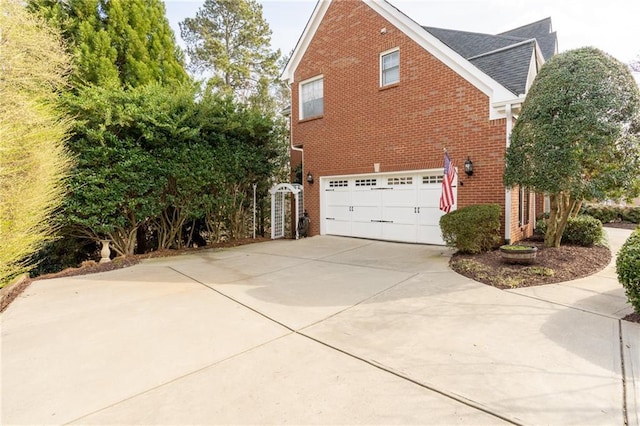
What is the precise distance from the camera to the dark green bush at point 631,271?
12.5ft

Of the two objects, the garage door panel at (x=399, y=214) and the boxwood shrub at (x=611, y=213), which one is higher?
A: the garage door panel at (x=399, y=214)

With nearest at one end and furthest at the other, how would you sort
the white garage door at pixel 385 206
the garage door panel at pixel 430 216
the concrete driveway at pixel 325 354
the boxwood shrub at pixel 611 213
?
the concrete driveway at pixel 325 354 < the garage door panel at pixel 430 216 < the white garage door at pixel 385 206 < the boxwood shrub at pixel 611 213

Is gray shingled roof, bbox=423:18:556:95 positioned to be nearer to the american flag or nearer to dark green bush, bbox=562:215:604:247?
the american flag

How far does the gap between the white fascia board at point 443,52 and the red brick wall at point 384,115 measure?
5.1 inches

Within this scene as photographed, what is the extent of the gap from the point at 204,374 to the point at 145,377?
52 centimetres

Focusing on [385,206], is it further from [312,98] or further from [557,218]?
[312,98]

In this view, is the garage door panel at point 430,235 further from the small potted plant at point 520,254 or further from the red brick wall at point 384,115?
the small potted plant at point 520,254

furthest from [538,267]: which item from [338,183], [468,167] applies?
[338,183]

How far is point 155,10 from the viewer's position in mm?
12109

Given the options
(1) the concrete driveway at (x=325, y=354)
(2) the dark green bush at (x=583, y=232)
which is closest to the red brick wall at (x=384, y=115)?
(2) the dark green bush at (x=583, y=232)

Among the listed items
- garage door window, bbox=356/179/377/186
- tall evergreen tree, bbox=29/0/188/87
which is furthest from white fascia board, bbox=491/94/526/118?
tall evergreen tree, bbox=29/0/188/87

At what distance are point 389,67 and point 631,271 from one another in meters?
7.96

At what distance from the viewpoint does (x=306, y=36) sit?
38.8ft

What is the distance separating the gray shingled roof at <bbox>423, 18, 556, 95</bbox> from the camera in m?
8.07
